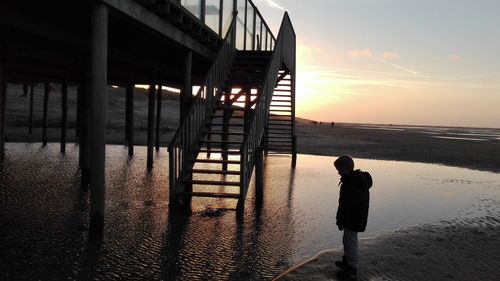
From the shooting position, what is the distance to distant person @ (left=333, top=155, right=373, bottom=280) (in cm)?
540

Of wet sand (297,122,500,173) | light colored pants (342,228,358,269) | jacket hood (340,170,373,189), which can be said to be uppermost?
jacket hood (340,170,373,189)

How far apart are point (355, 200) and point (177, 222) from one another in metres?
3.83

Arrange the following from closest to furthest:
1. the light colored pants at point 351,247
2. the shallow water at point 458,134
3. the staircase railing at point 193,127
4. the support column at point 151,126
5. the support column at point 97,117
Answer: the light colored pants at point 351,247
the support column at point 97,117
the staircase railing at point 193,127
the support column at point 151,126
the shallow water at point 458,134

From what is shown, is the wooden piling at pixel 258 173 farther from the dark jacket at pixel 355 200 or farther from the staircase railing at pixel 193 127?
the dark jacket at pixel 355 200

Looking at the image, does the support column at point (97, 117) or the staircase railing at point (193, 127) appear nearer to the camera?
the support column at point (97, 117)

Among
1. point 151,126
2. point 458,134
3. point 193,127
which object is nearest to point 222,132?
point 193,127

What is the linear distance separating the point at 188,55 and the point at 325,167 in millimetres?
8708

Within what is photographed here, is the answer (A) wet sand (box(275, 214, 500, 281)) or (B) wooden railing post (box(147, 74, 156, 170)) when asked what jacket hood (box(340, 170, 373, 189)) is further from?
(B) wooden railing post (box(147, 74, 156, 170))

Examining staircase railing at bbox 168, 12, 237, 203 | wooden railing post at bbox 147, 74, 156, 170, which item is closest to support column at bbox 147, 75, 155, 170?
wooden railing post at bbox 147, 74, 156, 170

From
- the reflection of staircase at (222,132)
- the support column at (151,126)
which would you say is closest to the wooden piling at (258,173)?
the reflection of staircase at (222,132)

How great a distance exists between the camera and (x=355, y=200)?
5.41 metres

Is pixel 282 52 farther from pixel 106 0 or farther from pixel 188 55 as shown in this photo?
pixel 106 0

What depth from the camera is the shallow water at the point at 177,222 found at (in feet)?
18.6

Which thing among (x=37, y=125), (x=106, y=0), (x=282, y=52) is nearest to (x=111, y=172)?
(x=282, y=52)
